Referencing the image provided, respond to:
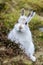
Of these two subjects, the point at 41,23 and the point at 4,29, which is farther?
the point at 41,23

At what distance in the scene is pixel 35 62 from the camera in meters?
Answer: 8.22

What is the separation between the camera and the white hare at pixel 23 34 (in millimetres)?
7770

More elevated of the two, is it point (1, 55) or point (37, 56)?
point (1, 55)

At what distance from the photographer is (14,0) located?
39.9 feet

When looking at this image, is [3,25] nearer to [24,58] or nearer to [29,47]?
[29,47]

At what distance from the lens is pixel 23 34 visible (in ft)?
26.0

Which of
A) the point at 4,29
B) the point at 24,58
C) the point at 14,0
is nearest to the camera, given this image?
the point at 24,58

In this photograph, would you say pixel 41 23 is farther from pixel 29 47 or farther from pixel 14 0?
pixel 29 47

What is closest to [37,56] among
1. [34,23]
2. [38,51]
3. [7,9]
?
[38,51]

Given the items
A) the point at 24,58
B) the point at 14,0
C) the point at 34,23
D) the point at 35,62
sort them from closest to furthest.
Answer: the point at 24,58 → the point at 35,62 → the point at 34,23 → the point at 14,0

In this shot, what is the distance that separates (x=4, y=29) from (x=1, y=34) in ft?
2.30

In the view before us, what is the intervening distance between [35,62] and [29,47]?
383 millimetres

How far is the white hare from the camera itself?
7.77 m

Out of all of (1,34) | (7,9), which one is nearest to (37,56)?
(1,34)
